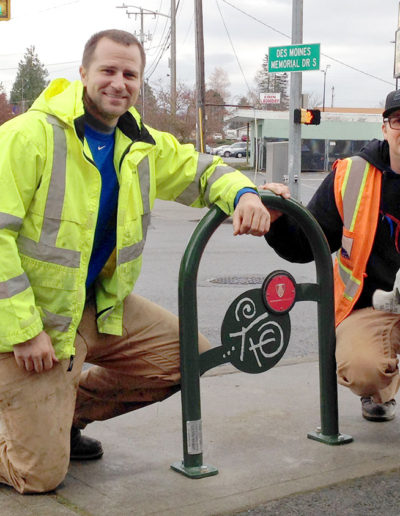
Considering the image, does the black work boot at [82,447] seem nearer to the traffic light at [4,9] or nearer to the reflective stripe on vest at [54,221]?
the reflective stripe on vest at [54,221]

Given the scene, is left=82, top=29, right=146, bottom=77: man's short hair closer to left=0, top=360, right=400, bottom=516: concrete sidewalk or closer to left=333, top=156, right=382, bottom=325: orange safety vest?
left=333, top=156, right=382, bottom=325: orange safety vest

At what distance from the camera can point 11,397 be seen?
3.33 m

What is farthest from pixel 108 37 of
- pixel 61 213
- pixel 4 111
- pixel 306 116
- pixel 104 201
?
pixel 4 111

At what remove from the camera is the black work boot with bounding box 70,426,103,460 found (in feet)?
12.5

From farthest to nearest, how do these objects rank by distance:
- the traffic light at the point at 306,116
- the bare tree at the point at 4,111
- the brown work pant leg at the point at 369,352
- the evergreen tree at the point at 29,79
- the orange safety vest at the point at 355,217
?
1. the evergreen tree at the point at 29,79
2. the bare tree at the point at 4,111
3. the traffic light at the point at 306,116
4. the orange safety vest at the point at 355,217
5. the brown work pant leg at the point at 369,352

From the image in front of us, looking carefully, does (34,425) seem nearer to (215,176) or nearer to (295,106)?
(215,176)

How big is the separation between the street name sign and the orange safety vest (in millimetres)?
12343

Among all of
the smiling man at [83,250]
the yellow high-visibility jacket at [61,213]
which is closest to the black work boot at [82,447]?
the smiling man at [83,250]

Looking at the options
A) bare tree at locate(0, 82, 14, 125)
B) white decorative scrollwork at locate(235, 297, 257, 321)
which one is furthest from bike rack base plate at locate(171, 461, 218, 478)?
bare tree at locate(0, 82, 14, 125)

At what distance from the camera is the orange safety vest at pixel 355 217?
4082mm

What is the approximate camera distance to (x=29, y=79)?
11269 centimetres

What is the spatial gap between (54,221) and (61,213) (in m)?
0.04

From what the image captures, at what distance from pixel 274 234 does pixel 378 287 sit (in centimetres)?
56

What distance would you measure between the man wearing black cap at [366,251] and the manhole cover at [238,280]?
5393 millimetres
